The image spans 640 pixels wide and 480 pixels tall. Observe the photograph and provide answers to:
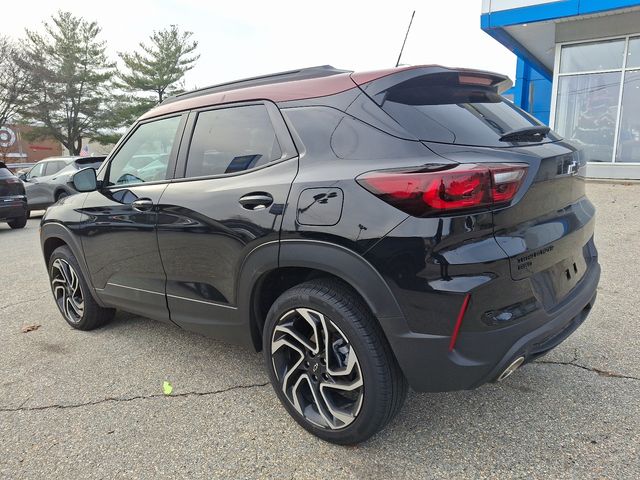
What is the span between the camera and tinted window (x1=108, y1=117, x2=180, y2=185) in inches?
118

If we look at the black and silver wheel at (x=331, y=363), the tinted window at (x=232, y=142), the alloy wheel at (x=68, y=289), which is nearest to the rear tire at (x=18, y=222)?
the alloy wheel at (x=68, y=289)

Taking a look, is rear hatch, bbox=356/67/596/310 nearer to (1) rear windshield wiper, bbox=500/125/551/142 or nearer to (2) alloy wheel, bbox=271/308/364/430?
(1) rear windshield wiper, bbox=500/125/551/142

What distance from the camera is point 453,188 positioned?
180cm

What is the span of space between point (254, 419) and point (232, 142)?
154cm

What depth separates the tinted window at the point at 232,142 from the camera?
2.45 meters

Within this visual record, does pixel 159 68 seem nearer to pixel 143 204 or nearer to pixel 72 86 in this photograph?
pixel 72 86

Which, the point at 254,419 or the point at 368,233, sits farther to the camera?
the point at 254,419

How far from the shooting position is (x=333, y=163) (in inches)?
82.9

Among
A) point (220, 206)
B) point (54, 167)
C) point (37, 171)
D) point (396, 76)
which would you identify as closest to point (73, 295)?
point (220, 206)

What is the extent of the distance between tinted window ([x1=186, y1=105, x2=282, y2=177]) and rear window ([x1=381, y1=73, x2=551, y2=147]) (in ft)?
2.20

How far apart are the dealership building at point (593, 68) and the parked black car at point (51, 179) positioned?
37.3 feet

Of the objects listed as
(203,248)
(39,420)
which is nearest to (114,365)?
(39,420)

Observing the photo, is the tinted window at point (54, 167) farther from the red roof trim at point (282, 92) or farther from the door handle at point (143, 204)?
the red roof trim at point (282, 92)

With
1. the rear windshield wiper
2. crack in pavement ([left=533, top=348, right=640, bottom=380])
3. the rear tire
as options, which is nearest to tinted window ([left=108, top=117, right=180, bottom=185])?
the rear windshield wiper
